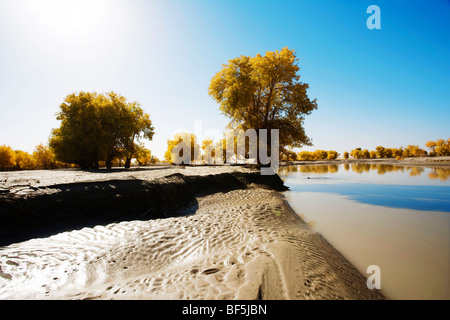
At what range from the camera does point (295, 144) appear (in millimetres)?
20750

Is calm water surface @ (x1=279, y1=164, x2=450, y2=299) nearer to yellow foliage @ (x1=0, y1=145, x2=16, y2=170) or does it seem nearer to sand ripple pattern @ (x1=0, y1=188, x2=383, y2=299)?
sand ripple pattern @ (x1=0, y1=188, x2=383, y2=299)

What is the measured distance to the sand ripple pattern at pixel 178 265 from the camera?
261 centimetres

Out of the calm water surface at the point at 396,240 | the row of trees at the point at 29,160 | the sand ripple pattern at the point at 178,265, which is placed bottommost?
the calm water surface at the point at 396,240

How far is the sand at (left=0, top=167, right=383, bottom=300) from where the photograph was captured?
2611mm

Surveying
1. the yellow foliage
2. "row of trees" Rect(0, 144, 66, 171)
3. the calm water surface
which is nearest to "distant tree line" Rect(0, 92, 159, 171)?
the calm water surface

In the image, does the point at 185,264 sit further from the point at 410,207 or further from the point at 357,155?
the point at 357,155

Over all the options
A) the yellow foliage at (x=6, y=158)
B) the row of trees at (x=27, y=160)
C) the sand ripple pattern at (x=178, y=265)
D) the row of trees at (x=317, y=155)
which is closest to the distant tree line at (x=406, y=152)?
the row of trees at (x=317, y=155)

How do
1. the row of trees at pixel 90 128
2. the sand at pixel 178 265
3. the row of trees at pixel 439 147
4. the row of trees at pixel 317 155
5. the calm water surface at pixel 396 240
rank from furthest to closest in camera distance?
the row of trees at pixel 317 155 → the row of trees at pixel 439 147 → the row of trees at pixel 90 128 → the calm water surface at pixel 396 240 → the sand at pixel 178 265

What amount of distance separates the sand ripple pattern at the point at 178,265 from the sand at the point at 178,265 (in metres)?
0.02

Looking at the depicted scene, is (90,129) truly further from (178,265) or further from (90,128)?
(178,265)

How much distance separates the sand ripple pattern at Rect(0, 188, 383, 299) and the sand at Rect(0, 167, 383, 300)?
0.02 meters

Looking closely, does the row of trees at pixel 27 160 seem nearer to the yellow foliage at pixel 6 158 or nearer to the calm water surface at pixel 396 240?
the yellow foliage at pixel 6 158

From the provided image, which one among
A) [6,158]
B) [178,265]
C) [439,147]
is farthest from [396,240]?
[439,147]
